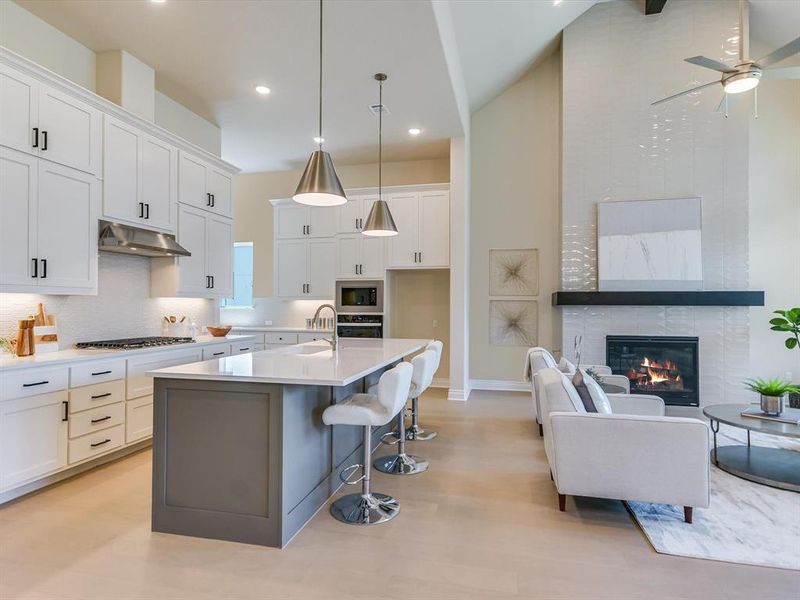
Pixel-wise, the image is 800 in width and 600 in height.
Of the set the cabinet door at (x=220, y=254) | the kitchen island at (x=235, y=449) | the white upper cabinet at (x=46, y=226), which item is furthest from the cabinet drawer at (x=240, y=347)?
the kitchen island at (x=235, y=449)

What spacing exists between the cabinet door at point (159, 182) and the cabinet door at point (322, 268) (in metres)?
2.46

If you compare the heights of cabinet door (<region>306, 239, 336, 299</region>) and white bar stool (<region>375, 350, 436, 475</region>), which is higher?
cabinet door (<region>306, 239, 336, 299</region>)

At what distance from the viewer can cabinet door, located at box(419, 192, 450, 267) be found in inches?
241

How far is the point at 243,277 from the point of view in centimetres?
736

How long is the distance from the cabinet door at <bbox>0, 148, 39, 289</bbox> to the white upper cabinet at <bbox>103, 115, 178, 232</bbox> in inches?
24.1

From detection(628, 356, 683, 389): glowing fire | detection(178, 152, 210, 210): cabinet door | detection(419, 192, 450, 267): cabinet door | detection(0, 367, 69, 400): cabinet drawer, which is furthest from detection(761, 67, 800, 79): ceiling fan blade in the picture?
detection(0, 367, 69, 400): cabinet drawer

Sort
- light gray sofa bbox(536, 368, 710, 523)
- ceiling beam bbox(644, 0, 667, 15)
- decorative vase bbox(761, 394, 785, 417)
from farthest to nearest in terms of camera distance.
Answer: ceiling beam bbox(644, 0, 667, 15)
decorative vase bbox(761, 394, 785, 417)
light gray sofa bbox(536, 368, 710, 523)

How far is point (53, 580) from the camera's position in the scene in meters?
2.01

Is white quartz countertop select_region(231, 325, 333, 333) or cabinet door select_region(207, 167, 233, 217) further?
white quartz countertop select_region(231, 325, 333, 333)

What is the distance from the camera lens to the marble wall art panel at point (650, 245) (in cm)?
557

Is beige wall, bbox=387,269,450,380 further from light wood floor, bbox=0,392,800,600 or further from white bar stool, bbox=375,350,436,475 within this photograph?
light wood floor, bbox=0,392,800,600

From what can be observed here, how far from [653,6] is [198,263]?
6440mm

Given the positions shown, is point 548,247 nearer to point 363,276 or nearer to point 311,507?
point 363,276

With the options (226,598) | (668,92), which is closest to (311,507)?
(226,598)
